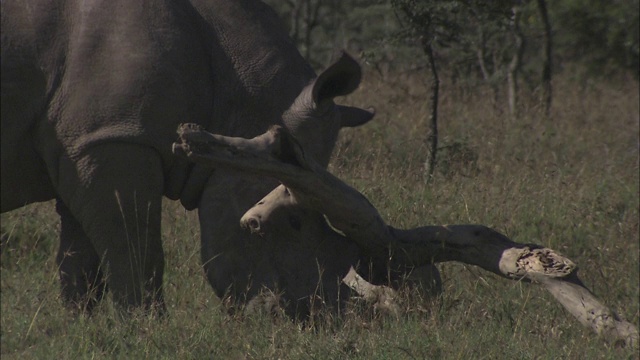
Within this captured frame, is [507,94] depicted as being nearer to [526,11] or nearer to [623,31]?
[526,11]

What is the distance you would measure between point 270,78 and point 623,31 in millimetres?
12294

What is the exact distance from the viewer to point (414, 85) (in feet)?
41.6

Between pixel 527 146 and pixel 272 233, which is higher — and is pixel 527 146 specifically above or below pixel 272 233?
below

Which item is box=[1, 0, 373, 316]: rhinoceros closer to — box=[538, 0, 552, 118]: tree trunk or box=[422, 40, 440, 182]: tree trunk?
box=[422, 40, 440, 182]: tree trunk

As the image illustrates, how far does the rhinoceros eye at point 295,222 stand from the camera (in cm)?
542

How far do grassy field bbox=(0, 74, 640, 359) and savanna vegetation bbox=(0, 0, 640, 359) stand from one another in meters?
0.01

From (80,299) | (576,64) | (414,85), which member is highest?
(80,299)

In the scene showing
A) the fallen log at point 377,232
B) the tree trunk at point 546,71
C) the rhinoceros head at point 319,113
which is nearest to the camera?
the fallen log at point 377,232

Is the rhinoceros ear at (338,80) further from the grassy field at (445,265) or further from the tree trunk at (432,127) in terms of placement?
the tree trunk at (432,127)

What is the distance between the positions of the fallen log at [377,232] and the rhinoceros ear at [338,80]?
1.37 ft

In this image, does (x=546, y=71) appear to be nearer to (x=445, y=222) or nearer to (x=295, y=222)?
(x=445, y=222)

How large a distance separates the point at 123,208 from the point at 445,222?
8.15 ft

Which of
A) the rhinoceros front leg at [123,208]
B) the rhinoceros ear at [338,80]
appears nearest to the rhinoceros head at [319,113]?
the rhinoceros ear at [338,80]

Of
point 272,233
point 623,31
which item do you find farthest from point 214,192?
point 623,31
